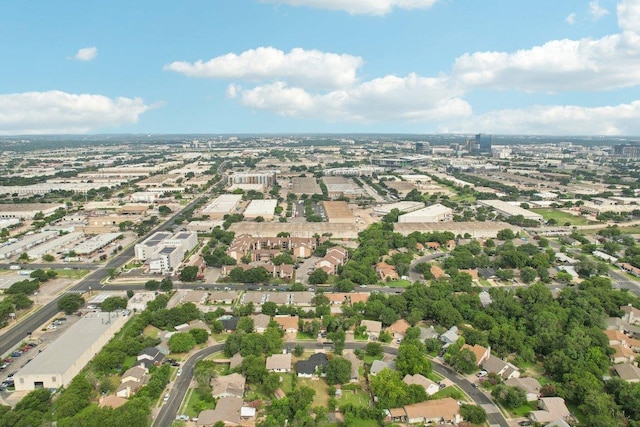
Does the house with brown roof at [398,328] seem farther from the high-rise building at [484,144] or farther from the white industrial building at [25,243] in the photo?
the high-rise building at [484,144]

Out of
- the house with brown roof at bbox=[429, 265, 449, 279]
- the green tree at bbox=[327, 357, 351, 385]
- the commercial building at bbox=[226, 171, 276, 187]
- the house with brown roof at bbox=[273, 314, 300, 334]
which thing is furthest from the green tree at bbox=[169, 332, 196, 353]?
the commercial building at bbox=[226, 171, 276, 187]

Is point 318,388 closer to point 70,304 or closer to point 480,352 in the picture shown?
point 480,352

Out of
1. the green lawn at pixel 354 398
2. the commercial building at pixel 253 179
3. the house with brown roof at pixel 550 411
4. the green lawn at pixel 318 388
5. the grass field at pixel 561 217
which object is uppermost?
the commercial building at pixel 253 179

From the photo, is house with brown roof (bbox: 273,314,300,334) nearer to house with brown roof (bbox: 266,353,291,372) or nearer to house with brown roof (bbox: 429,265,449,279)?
house with brown roof (bbox: 266,353,291,372)

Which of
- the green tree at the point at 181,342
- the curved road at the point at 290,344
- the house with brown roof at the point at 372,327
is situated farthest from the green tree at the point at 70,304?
the house with brown roof at the point at 372,327

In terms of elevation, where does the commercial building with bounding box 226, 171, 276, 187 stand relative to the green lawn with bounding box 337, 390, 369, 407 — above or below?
above

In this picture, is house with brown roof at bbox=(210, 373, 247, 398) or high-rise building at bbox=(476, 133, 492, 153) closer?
house with brown roof at bbox=(210, 373, 247, 398)
